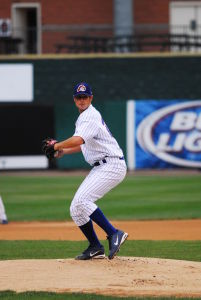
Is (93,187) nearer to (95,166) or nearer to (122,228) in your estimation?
(95,166)

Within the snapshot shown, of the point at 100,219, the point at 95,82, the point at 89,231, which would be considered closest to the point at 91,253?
the point at 89,231

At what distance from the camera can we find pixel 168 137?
28781 mm

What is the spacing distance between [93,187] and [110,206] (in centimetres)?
937

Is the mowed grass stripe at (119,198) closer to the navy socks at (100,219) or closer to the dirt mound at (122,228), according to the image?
the dirt mound at (122,228)

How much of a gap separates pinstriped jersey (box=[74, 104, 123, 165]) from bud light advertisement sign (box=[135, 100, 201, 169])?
62.3 ft

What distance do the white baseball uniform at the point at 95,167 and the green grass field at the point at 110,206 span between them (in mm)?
1603

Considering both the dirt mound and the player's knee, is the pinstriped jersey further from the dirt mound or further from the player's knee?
the dirt mound

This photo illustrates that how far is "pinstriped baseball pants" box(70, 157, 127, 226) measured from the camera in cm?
952

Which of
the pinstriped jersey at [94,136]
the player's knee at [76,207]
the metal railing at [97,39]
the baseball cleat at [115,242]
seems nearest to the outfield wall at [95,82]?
the metal railing at [97,39]

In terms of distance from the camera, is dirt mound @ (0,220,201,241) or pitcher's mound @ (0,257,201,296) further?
dirt mound @ (0,220,201,241)

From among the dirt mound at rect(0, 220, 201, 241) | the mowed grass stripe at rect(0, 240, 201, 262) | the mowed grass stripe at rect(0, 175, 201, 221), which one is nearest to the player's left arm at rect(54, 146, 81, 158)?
the mowed grass stripe at rect(0, 240, 201, 262)

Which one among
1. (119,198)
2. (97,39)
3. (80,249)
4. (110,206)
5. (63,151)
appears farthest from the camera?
(97,39)

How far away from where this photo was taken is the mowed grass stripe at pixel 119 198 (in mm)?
17469

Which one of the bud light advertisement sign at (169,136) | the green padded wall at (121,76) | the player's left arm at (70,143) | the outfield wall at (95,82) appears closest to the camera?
the player's left arm at (70,143)
